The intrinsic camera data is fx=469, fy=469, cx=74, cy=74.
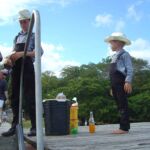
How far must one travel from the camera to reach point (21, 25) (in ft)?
20.0

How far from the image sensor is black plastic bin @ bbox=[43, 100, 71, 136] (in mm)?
6594

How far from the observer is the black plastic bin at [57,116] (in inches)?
260

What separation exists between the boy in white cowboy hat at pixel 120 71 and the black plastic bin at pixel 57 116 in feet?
2.39

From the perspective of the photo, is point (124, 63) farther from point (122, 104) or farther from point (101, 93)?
point (101, 93)

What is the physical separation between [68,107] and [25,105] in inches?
31.7

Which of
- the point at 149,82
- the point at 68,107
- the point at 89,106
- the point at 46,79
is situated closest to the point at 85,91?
the point at 89,106

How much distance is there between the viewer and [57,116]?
6.61 metres

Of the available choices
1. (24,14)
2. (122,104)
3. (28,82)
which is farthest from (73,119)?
(24,14)

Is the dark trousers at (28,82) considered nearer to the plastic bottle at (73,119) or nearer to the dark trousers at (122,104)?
the plastic bottle at (73,119)

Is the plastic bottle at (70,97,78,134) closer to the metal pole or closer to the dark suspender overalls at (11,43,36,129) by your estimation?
the dark suspender overalls at (11,43,36,129)

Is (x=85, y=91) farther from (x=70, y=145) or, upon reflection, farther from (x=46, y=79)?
(x=70, y=145)

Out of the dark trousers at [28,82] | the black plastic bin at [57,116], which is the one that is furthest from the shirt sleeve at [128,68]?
the dark trousers at [28,82]

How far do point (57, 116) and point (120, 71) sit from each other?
43.1 inches

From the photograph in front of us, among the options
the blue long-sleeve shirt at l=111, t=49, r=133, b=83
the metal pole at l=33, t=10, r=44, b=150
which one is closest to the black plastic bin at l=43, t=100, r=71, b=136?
the blue long-sleeve shirt at l=111, t=49, r=133, b=83
